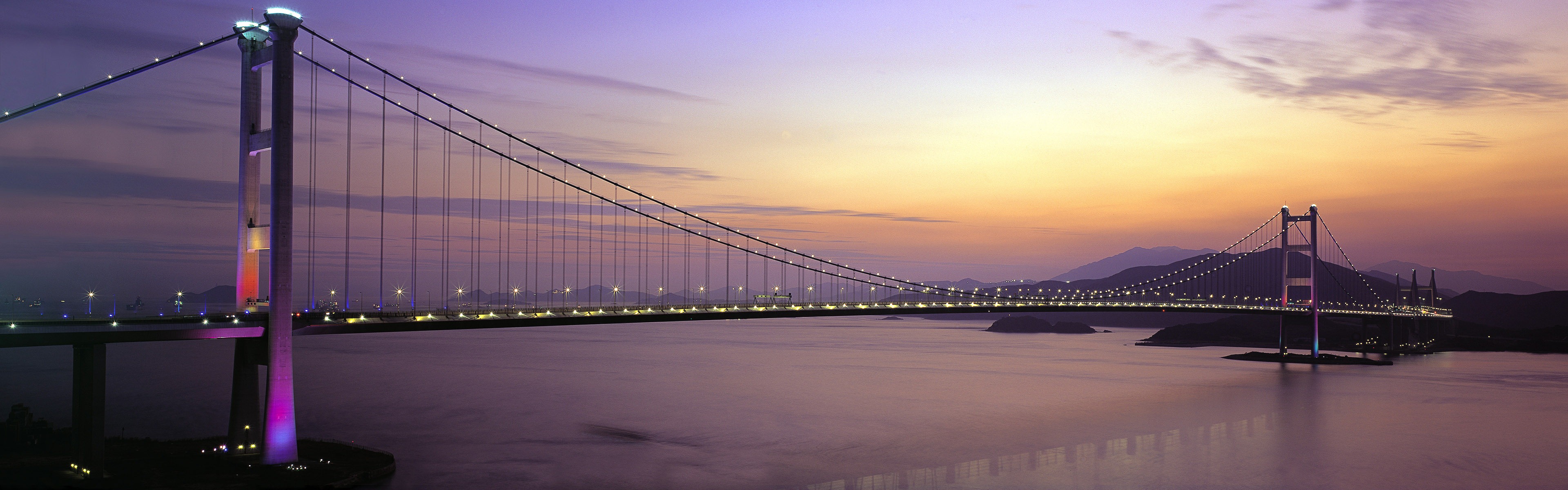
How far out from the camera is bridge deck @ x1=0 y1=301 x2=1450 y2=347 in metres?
18.0

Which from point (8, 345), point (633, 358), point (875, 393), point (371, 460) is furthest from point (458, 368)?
point (8, 345)

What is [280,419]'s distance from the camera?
20.2 meters

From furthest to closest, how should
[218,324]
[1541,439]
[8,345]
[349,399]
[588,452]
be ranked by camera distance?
[349,399] → [1541,439] → [588,452] → [218,324] → [8,345]

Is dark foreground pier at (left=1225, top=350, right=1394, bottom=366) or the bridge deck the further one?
dark foreground pier at (left=1225, top=350, right=1394, bottom=366)

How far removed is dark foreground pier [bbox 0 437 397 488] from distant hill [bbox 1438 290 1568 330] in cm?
16124

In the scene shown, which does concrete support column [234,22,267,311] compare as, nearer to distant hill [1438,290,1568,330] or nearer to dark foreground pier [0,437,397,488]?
dark foreground pier [0,437,397,488]

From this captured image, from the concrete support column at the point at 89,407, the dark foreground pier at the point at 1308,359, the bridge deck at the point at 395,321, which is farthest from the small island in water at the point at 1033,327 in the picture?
the concrete support column at the point at 89,407

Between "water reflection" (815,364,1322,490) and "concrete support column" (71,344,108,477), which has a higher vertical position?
"concrete support column" (71,344,108,477)

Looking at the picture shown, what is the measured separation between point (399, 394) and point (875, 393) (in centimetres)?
2651

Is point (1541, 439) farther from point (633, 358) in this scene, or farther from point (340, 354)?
point (340, 354)

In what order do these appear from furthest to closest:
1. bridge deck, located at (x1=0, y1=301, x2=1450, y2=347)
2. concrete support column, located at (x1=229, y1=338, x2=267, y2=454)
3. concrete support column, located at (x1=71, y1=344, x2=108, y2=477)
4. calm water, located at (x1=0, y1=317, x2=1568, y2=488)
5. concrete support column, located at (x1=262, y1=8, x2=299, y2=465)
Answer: calm water, located at (x1=0, y1=317, x2=1568, y2=488) → concrete support column, located at (x1=229, y1=338, x2=267, y2=454) → concrete support column, located at (x1=262, y1=8, x2=299, y2=465) → bridge deck, located at (x1=0, y1=301, x2=1450, y2=347) → concrete support column, located at (x1=71, y1=344, x2=108, y2=477)

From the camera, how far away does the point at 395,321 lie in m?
24.8

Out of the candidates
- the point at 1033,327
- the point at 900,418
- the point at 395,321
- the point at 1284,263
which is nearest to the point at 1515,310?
the point at 1033,327

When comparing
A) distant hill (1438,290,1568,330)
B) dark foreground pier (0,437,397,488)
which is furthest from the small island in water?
dark foreground pier (0,437,397,488)
